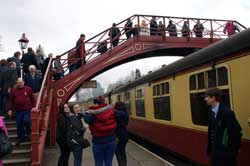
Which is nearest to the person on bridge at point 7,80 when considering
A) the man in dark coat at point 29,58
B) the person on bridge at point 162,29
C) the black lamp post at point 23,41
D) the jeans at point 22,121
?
the jeans at point 22,121

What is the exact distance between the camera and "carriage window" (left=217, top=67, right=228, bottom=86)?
631 cm

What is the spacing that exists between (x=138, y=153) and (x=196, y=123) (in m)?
4.26

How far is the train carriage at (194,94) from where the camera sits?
582 cm

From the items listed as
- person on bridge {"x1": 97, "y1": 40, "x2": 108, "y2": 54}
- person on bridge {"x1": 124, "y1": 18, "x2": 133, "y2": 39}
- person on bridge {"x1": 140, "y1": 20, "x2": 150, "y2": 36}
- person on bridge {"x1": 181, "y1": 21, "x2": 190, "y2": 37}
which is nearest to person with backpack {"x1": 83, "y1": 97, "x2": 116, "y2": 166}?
person on bridge {"x1": 97, "y1": 40, "x2": 108, "y2": 54}

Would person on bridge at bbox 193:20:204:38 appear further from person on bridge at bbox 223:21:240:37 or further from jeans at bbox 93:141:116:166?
jeans at bbox 93:141:116:166

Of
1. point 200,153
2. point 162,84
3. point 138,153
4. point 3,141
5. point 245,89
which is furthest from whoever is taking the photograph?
point 138,153

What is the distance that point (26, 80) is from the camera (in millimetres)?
10648

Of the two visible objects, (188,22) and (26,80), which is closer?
(26,80)

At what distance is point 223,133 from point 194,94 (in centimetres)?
277

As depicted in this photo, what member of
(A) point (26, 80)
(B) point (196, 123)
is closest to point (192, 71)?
(B) point (196, 123)

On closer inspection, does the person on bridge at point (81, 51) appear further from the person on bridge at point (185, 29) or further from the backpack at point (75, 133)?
the backpack at point (75, 133)

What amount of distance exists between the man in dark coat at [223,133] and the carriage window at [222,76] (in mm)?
1272

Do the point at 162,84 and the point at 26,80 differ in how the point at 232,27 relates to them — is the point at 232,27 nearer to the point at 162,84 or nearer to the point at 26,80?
the point at 162,84

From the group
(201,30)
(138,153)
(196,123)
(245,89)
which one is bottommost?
(138,153)
